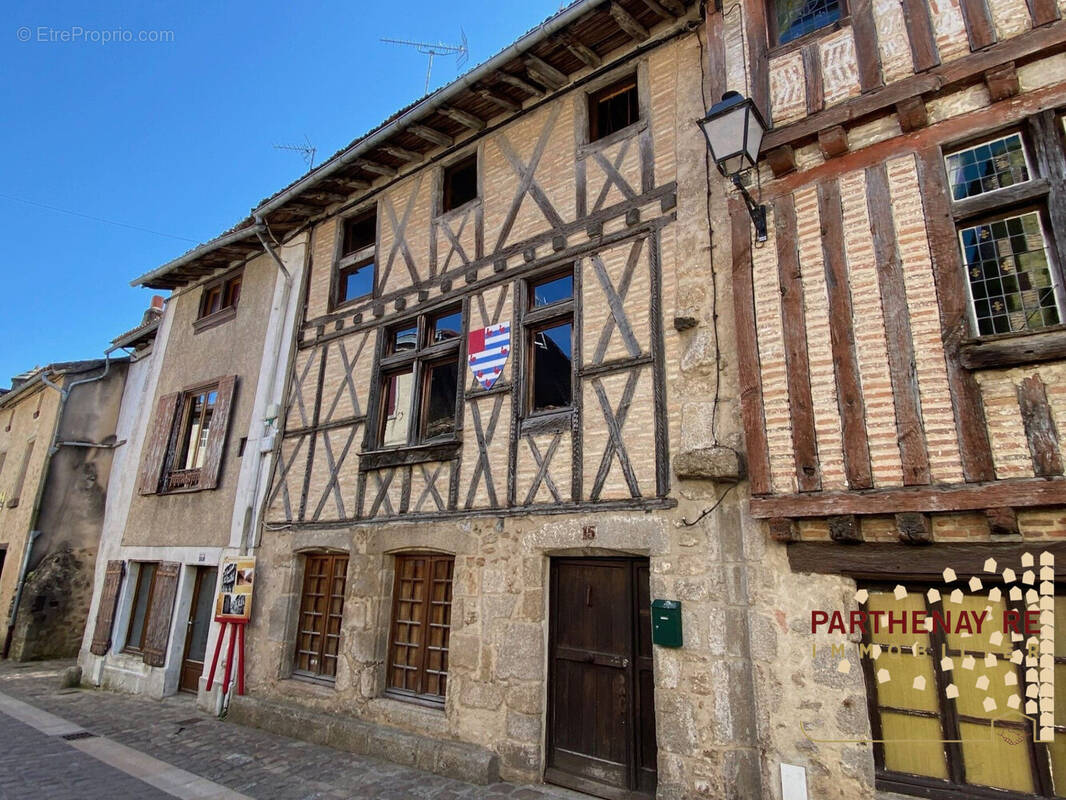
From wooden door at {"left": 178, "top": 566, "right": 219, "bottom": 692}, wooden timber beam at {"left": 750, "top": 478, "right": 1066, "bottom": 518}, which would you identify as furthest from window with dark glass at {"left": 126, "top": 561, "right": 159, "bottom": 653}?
wooden timber beam at {"left": 750, "top": 478, "right": 1066, "bottom": 518}

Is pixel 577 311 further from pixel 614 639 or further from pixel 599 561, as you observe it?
pixel 614 639

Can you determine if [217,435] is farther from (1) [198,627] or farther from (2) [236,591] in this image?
(1) [198,627]

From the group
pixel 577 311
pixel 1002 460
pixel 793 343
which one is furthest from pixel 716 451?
pixel 577 311

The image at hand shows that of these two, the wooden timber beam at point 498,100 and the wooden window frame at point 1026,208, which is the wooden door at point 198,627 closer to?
the wooden timber beam at point 498,100

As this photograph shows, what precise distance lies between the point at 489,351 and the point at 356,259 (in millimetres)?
3045

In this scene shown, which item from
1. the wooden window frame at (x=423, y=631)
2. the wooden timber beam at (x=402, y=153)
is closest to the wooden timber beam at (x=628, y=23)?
the wooden timber beam at (x=402, y=153)

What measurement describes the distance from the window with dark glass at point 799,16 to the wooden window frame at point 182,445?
8.19 metres

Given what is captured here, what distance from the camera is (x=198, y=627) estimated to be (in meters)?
7.95

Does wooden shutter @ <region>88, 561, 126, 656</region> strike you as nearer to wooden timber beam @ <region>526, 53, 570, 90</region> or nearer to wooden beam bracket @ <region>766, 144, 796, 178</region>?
wooden timber beam @ <region>526, 53, 570, 90</region>

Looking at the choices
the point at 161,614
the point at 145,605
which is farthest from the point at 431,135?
the point at 145,605

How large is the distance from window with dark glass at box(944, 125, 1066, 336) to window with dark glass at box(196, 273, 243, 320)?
369 inches

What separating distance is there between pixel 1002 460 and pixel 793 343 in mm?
1284

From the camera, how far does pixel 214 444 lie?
27.4 feet

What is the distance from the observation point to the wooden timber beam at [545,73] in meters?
5.90
